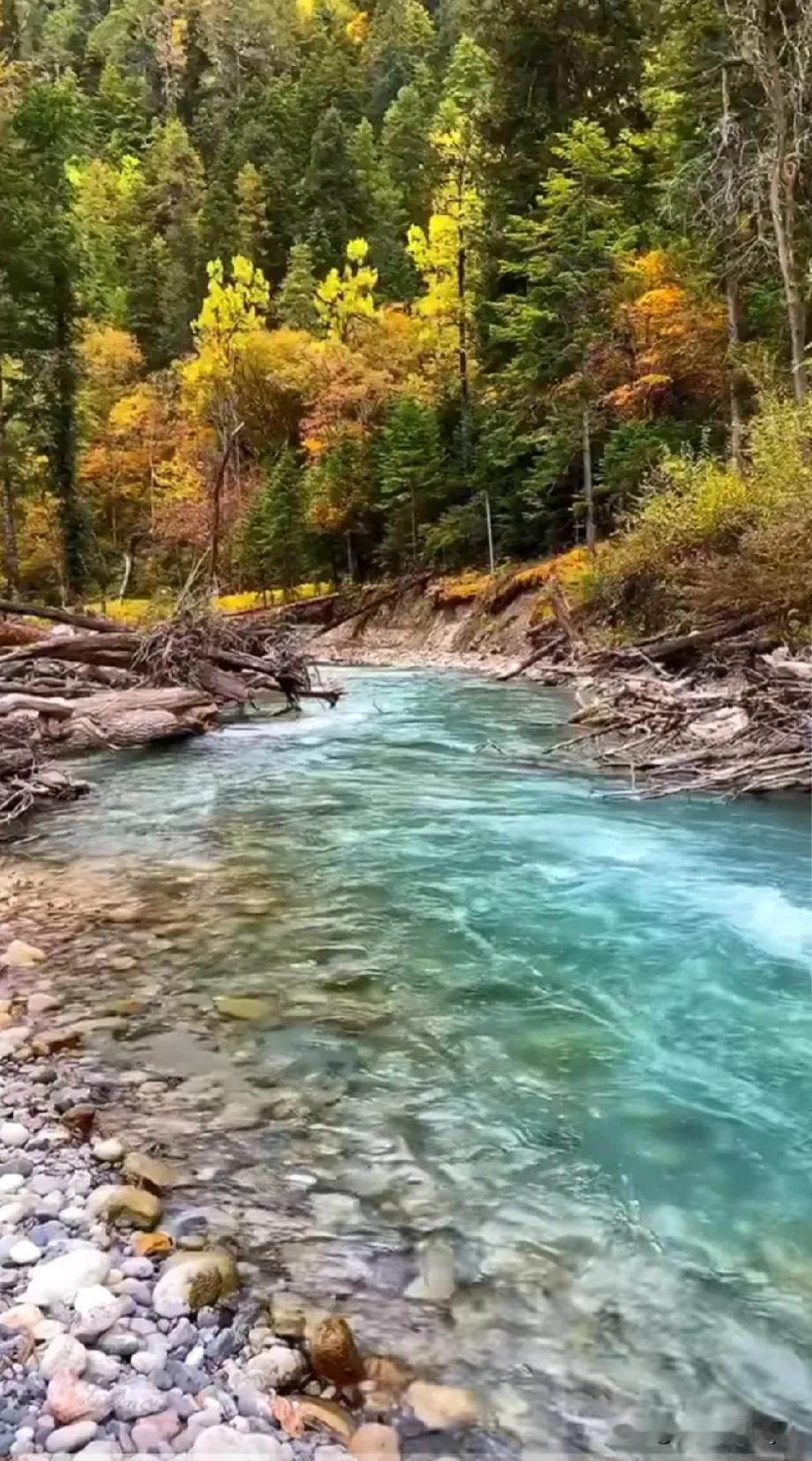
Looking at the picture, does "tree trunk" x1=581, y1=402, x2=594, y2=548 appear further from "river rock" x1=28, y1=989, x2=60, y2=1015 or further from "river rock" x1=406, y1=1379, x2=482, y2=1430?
"river rock" x1=406, y1=1379, x2=482, y2=1430

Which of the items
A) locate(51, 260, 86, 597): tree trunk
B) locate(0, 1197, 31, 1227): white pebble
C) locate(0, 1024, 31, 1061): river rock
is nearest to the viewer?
locate(0, 1197, 31, 1227): white pebble

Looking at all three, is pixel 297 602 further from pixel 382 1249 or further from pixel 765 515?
pixel 382 1249

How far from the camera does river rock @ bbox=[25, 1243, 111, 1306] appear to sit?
9.64ft

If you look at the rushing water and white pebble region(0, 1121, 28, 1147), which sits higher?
white pebble region(0, 1121, 28, 1147)

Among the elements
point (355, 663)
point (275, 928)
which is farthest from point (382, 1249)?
point (355, 663)

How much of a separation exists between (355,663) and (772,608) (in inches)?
627

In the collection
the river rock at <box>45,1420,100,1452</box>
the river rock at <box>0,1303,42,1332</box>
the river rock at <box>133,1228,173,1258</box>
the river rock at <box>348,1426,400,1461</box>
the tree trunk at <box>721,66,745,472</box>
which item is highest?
the tree trunk at <box>721,66,745,472</box>

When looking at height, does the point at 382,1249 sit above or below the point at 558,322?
below

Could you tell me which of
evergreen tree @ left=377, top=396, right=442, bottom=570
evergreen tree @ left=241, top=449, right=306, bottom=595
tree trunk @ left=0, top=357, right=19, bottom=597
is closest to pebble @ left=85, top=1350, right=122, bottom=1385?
tree trunk @ left=0, top=357, right=19, bottom=597

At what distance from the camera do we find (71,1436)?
2.44 metres

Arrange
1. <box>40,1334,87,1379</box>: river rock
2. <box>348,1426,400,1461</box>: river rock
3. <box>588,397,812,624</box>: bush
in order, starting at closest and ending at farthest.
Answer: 1. <box>348,1426,400,1461</box>: river rock
2. <box>40,1334,87,1379</box>: river rock
3. <box>588,397,812,624</box>: bush

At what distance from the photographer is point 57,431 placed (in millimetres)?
31031

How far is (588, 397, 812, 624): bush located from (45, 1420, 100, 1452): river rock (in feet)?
36.9

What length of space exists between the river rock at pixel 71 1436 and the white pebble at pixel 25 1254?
722 millimetres
